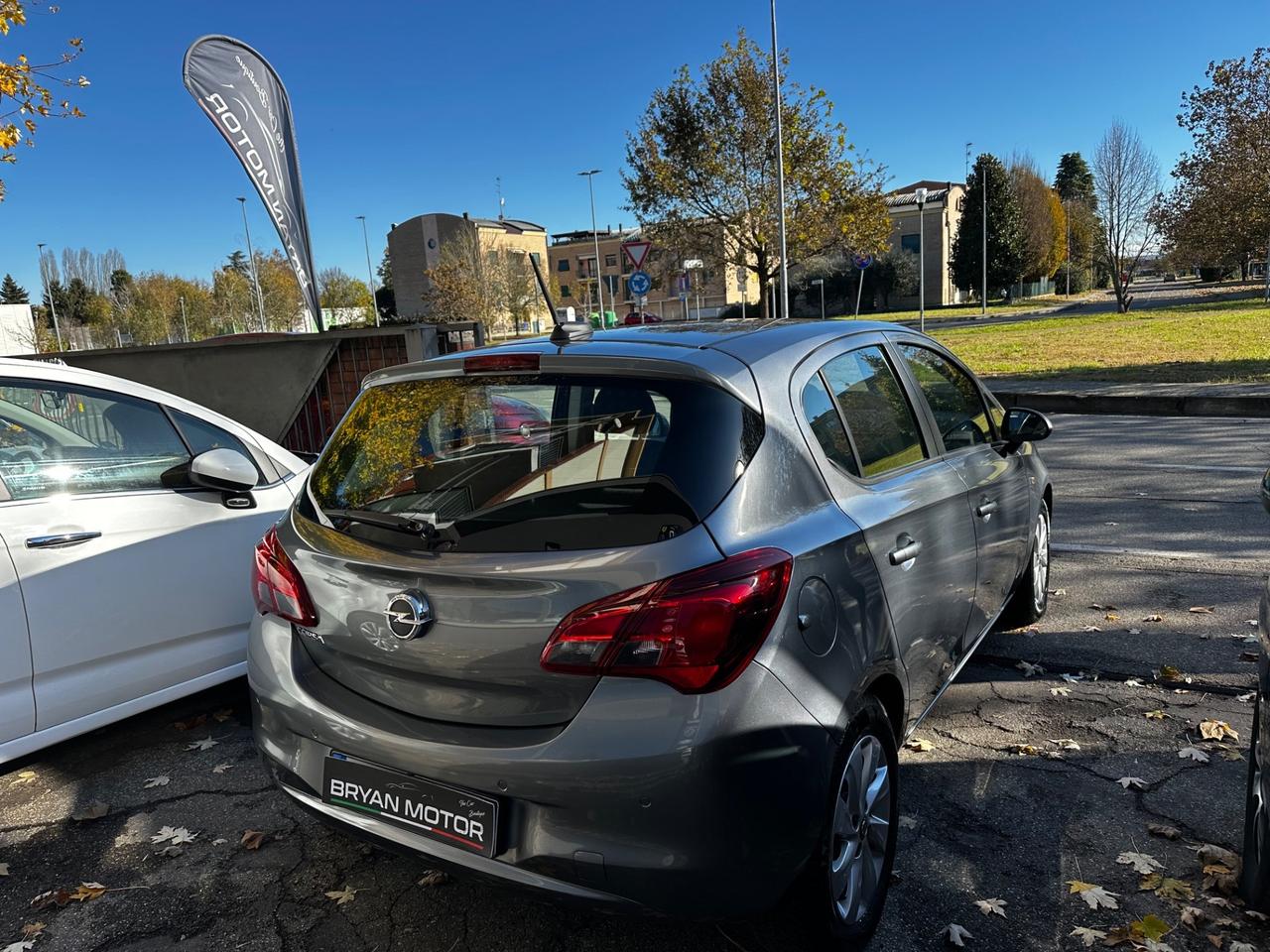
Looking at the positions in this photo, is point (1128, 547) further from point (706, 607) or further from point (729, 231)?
point (729, 231)

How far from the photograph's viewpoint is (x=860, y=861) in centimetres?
224

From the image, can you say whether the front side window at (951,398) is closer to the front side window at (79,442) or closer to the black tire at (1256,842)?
the black tire at (1256,842)

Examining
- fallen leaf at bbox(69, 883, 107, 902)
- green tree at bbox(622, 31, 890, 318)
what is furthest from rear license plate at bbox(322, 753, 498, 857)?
green tree at bbox(622, 31, 890, 318)

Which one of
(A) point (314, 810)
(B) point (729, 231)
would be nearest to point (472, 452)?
(A) point (314, 810)

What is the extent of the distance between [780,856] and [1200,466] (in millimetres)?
7875

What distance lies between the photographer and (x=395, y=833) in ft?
6.82

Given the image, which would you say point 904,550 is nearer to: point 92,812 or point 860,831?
point 860,831

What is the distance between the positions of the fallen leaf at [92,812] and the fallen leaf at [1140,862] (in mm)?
3444

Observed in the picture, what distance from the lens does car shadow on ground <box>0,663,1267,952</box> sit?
7.77 feet

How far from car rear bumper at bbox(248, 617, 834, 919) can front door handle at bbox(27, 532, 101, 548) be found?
188cm

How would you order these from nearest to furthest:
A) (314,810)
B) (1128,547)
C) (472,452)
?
(314,810) < (472,452) < (1128,547)

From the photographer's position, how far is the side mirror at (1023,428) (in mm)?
3734

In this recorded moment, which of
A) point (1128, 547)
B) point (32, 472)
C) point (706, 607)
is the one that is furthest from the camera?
point (1128, 547)

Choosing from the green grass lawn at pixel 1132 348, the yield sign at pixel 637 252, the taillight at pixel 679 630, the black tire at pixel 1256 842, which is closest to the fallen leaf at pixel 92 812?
the taillight at pixel 679 630
